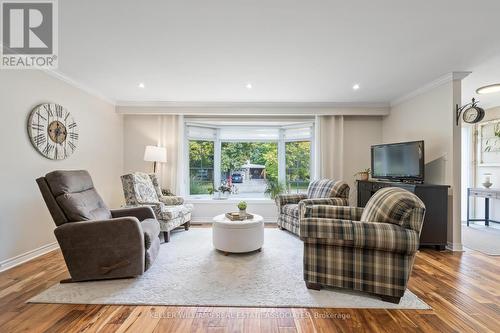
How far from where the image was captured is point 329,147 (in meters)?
4.89

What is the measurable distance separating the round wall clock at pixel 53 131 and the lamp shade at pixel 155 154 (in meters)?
1.10

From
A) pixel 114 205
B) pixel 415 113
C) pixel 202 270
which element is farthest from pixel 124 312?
pixel 415 113

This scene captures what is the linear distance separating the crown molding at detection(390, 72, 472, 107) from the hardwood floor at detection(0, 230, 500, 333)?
263 cm

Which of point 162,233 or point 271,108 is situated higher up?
point 271,108

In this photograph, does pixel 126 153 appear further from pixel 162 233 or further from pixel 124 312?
pixel 124 312

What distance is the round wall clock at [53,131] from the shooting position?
9.83 ft

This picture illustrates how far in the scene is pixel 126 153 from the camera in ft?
16.3

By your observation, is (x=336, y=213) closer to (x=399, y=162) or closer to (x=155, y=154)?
(x=399, y=162)

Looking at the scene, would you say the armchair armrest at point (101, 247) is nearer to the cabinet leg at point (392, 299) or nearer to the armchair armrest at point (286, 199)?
the cabinet leg at point (392, 299)

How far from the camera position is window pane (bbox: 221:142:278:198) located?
17.6 feet

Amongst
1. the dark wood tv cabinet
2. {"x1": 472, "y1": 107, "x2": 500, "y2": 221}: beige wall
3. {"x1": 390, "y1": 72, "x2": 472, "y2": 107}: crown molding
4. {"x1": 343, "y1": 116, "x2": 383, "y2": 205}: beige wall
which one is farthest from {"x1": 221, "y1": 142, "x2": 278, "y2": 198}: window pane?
{"x1": 472, "y1": 107, "x2": 500, "y2": 221}: beige wall

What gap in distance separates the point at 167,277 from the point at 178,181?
8.41 feet

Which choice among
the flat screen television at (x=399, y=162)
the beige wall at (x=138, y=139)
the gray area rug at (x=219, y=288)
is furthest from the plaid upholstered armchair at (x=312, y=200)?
the beige wall at (x=138, y=139)

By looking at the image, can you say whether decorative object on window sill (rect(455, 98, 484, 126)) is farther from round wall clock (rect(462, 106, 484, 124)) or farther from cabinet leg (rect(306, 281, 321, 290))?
cabinet leg (rect(306, 281, 321, 290))
